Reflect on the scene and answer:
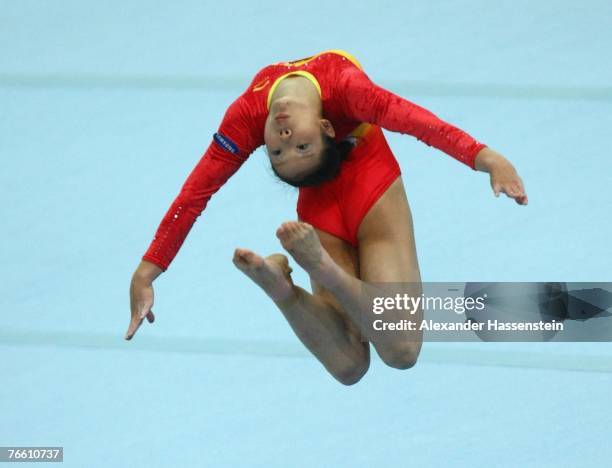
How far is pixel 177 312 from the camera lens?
4176 millimetres

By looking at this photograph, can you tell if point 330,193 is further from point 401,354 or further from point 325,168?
point 401,354

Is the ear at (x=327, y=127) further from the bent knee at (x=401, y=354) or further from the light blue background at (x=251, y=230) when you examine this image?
the light blue background at (x=251, y=230)

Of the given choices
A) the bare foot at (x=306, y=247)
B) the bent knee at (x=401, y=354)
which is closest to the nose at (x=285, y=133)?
the bare foot at (x=306, y=247)

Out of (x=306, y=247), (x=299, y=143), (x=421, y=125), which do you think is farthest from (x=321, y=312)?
(x=421, y=125)

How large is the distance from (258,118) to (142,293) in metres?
0.53

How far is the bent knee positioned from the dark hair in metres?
0.46

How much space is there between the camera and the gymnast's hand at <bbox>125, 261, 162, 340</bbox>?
3035 millimetres

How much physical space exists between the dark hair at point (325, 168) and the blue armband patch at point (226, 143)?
114mm

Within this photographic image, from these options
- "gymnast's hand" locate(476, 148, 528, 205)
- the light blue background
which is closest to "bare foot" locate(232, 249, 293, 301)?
"gymnast's hand" locate(476, 148, 528, 205)

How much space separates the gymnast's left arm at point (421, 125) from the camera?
2.66 metres

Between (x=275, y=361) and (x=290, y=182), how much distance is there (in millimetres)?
1084

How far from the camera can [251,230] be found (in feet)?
14.8

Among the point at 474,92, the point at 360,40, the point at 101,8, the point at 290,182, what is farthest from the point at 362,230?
the point at 101,8

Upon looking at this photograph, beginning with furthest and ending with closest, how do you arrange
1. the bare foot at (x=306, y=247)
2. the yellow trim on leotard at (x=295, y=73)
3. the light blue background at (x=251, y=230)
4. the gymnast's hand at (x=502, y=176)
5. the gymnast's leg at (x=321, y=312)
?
1. the light blue background at (x=251, y=230)
2. the yellow trim on leotard at (x=295, y=73)
3. the gymnast's leg at (x=321, y=312)
4. the bare foot at (x=306, y=247)
5. the gymnast's hand at (x=502, y=176)
